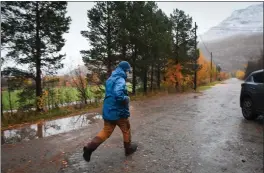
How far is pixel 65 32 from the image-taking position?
17797 millimetres

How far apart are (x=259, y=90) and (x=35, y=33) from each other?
1478 cm

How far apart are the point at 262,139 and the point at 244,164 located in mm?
A: 2344

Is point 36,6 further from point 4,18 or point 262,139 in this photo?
point 262,139

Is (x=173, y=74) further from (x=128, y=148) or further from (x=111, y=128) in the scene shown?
(x=111, y=128)

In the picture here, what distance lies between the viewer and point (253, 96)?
28.4ft

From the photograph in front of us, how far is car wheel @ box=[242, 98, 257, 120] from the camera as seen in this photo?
29.4 feet

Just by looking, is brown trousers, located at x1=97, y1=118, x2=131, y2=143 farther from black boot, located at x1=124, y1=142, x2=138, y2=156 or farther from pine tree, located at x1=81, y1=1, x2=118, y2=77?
pine tree, located at x1=81, y1=1, x2=118, y2=77

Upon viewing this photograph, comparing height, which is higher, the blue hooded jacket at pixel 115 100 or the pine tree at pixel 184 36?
the pine tree at pixel 184 36

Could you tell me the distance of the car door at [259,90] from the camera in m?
8.16

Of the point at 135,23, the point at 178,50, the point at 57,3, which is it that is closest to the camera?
the point at 57,3

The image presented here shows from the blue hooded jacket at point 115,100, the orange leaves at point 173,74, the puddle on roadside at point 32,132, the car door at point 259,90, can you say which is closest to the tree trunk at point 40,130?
the puddle on roadside at point 32,132

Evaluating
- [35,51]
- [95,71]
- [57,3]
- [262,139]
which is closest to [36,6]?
[57,3]

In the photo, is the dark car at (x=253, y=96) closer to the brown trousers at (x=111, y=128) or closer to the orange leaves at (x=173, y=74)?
the brown trousers at (x=111, y=128)

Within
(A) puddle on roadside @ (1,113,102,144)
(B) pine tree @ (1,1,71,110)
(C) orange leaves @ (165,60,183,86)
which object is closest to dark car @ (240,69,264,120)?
(A) puddle on roadside @ (1,113,102,144)
